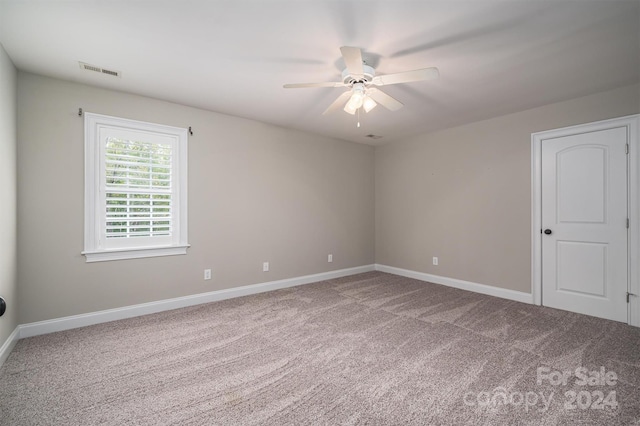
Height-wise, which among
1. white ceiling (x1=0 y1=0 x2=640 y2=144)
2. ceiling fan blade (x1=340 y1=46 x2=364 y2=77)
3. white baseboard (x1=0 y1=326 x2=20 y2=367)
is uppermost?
white ceiling (x1=0 y1=0 x2=640 y2=144)

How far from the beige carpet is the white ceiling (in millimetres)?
2550

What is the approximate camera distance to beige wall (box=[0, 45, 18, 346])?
94.3 inches

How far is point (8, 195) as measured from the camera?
255 cm

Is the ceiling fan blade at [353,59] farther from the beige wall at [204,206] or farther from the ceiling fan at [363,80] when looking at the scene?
the beige wall at [204,206]

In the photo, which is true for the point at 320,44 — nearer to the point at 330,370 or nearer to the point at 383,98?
the point at 383,98

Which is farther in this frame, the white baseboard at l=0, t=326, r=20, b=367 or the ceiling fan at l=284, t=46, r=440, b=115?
the white baseboard at l=0, t=326, r=20, b=367

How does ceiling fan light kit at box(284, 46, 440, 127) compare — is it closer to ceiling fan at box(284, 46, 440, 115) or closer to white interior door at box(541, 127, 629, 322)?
ceiling fan at box(284, 46, 440, 115)

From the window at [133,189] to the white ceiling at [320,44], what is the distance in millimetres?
477

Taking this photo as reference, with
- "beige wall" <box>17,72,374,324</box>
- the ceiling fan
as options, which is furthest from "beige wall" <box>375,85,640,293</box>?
the ceiling fan

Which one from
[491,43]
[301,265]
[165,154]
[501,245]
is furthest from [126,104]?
[501,245]

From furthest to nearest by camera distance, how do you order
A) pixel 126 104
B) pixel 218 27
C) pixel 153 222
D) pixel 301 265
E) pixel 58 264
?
pixel 301 265, pixel 153 222, pixel 126 104, pixel 58 264, pixel 218 27

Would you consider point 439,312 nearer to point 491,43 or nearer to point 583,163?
point 583,163

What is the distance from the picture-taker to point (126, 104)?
11.0 ft

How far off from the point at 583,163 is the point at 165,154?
5023mm
